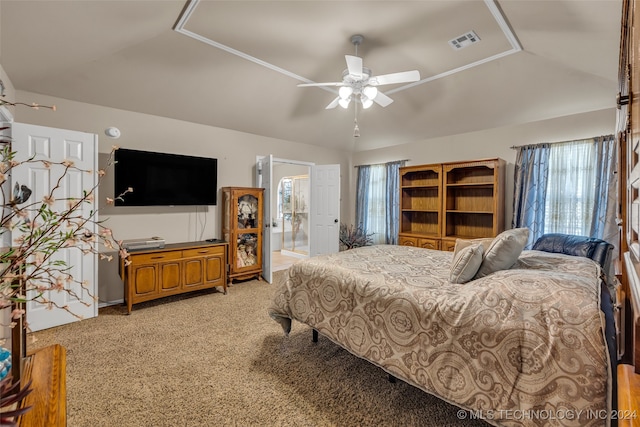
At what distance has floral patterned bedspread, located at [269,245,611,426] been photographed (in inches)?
47.1

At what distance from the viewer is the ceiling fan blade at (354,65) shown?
7.74 feet

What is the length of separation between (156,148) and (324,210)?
287 cm

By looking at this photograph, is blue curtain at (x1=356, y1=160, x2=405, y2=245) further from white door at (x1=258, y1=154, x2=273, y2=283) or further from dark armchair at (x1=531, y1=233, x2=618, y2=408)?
dark armchair at (x1=531, y1=233, x2=618, y2=408)

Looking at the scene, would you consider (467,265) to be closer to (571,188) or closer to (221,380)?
(221,380)

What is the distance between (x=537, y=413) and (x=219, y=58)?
3804mm

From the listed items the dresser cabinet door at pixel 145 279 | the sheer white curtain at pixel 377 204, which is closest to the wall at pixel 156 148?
the dresser cabinet door at pixel 145 279

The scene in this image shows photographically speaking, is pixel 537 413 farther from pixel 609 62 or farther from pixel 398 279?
pixel 609 62

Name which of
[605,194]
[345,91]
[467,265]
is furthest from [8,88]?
[605,194]

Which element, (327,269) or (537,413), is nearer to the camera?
(537,413)

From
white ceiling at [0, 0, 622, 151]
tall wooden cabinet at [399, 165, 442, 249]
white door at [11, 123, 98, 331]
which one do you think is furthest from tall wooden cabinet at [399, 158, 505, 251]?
white door at [11, 123, 98, 331]

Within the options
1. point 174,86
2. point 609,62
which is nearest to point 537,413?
point 609,62

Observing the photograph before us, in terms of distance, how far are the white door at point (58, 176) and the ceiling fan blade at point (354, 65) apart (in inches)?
105

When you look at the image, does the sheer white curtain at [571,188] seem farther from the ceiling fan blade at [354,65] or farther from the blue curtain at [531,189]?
the ceiling fan blade at [354,65]

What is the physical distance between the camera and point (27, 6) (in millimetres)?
2025
